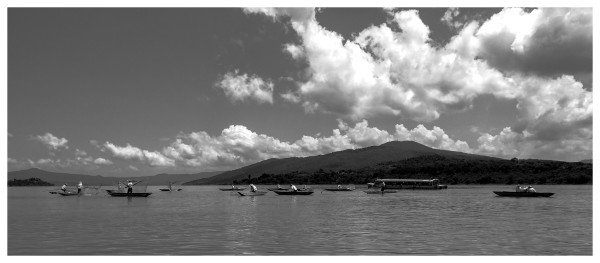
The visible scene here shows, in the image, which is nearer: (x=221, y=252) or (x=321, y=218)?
(x=221, y=252)

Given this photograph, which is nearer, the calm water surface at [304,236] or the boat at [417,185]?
the calm water surface at [304,236]

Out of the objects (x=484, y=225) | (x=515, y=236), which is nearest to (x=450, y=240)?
(x=515, y=236)

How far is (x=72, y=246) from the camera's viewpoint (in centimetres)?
3155

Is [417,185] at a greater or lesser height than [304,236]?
greater

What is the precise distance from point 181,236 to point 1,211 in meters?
11.9

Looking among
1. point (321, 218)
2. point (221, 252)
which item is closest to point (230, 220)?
point (321, 218)

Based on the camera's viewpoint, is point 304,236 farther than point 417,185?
No

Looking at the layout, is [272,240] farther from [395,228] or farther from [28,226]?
[28,226]

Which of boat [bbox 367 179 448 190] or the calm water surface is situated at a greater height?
boat [bbox 367 179 448 190]

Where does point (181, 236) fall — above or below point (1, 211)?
below

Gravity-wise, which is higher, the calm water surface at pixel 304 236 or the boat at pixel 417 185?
the boat at pixel 417 185

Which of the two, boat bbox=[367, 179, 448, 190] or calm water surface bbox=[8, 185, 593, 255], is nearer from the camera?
calm water surface bbox=[8, 185, 593, 255]
